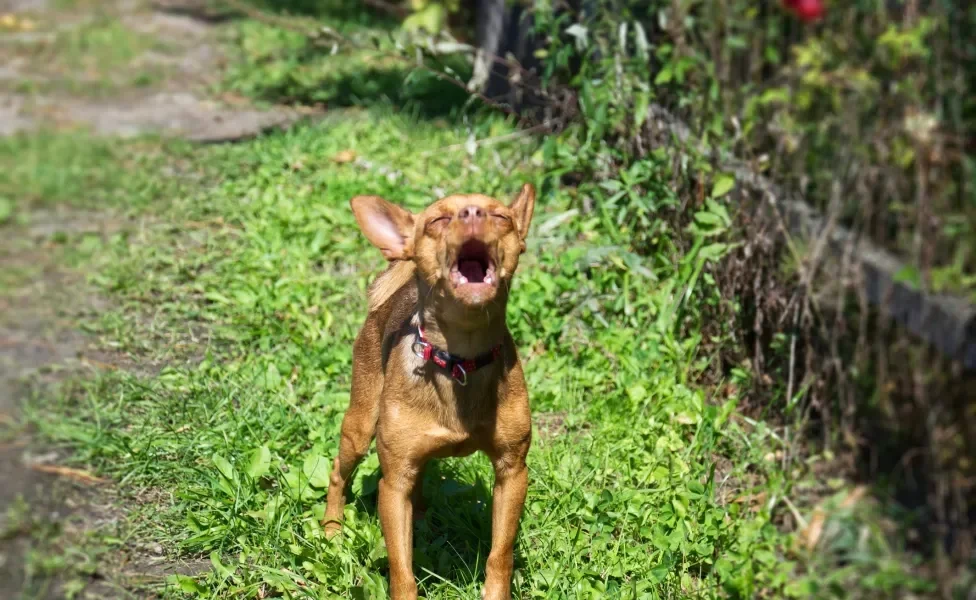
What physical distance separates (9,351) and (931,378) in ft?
8.68

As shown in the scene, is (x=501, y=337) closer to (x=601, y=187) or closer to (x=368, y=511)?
(x=368, y=511)

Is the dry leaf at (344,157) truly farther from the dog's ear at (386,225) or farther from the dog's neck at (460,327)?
the dog's neck at (460,327)

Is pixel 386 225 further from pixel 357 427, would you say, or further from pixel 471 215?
pixel 357 427

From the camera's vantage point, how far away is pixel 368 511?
4.36 meters

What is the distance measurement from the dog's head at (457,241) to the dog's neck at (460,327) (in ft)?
0.14

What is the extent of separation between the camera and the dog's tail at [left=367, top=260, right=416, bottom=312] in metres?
4.12

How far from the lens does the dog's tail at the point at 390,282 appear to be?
4121mm

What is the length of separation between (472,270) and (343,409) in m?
1.56

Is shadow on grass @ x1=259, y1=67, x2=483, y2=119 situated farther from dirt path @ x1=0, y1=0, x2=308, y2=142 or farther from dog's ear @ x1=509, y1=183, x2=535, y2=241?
dog's ear @ x1=509, y1=183, x2=535, y2=241

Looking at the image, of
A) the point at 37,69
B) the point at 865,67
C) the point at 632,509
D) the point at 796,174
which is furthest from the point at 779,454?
A: the point at 37,69

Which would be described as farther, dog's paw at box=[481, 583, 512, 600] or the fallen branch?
dog's paw at box=[481, 583, 512, 600]

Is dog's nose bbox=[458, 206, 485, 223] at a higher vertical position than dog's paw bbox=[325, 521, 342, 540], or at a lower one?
higher

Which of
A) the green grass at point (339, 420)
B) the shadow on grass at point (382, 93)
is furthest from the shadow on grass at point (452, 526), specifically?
the shadow on grass at point (382, 93)

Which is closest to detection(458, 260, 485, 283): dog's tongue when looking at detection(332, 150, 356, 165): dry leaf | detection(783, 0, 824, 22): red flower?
detection(783, 0, 824, 22): red flower
